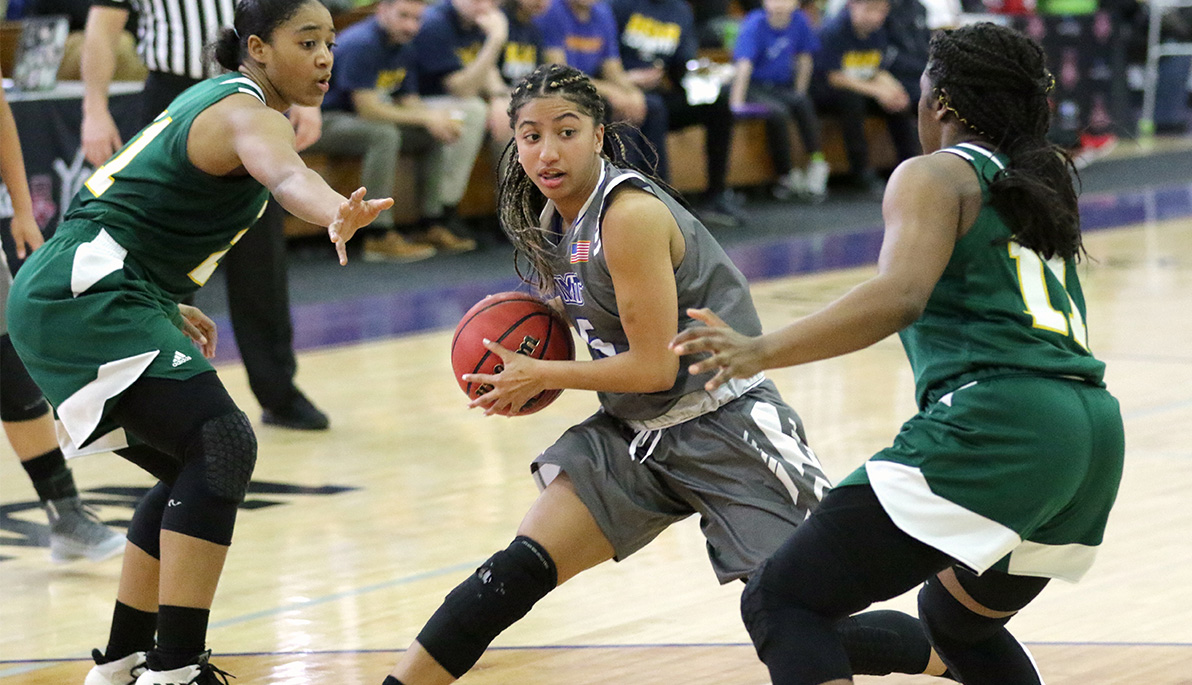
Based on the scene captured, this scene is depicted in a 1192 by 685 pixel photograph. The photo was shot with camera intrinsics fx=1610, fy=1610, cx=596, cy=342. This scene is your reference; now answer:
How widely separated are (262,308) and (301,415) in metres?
0.41

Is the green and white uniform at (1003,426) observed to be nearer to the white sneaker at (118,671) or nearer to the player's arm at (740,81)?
the white sneaker at (118,671)

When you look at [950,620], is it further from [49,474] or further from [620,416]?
[49,474]

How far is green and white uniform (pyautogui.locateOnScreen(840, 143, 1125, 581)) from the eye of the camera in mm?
2387

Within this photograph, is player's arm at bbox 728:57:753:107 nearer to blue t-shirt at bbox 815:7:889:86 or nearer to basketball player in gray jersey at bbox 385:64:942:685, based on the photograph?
blue t-shirt at bbox 815:7:889:86

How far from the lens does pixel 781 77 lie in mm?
11695

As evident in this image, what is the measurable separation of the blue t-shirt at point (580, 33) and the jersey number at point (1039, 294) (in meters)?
7.63

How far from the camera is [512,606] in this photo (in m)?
2.88

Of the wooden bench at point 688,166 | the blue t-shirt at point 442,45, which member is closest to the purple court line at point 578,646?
the wooden bench at point 688,166

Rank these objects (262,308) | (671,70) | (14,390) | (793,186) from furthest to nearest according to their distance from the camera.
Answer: (793,186)
(671,70)
(262,308)
(14,390)

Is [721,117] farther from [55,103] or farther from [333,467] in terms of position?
[333,467]

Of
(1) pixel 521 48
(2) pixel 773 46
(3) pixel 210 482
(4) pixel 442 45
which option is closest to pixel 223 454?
(3) pixel 210 482

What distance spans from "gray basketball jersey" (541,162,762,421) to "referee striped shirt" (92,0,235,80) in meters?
2.59

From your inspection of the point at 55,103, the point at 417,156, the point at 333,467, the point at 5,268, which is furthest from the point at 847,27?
the point at 5,268

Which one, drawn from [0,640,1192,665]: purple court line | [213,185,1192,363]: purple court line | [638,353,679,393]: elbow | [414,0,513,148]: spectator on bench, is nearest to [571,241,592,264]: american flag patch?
[638,353,679,393]: elbow
